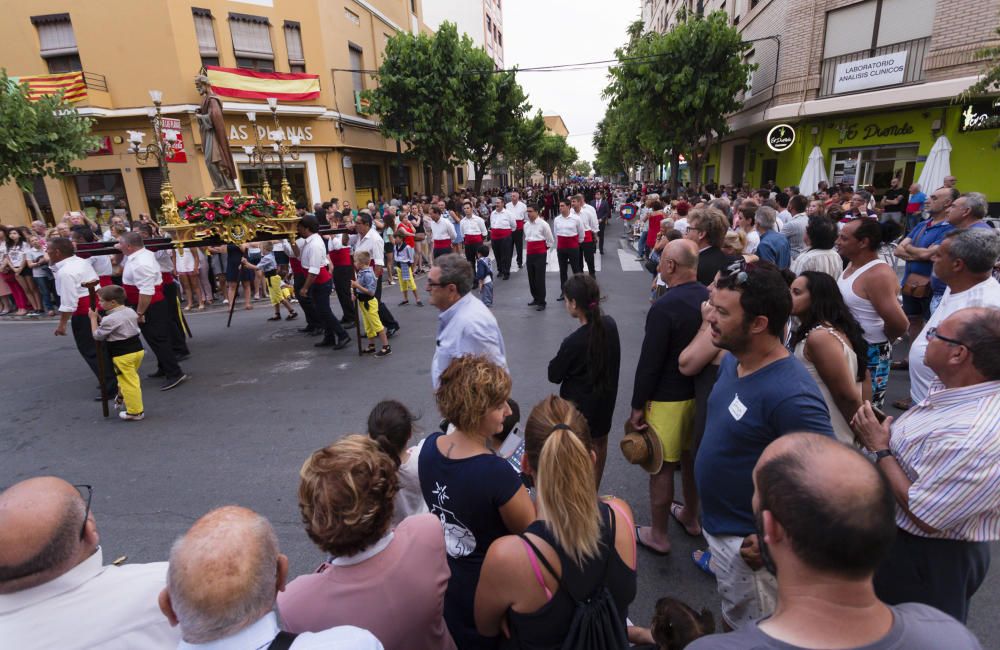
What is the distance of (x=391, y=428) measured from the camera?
2.45 m

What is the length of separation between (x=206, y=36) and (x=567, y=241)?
51.5 feet

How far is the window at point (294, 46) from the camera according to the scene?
18.4 meters

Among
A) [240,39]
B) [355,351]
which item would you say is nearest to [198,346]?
[355,351]

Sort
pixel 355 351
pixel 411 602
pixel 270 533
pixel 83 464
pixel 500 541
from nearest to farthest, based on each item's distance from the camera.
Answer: pixel 270 533 < pixel 500 541 < pixel 411 602 < pixel 83 464 < pixel 355 351

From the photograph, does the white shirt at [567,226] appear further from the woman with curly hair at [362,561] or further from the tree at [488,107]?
the tree at [488,107]

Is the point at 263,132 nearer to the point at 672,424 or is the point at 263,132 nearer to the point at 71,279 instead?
the point at 71,279

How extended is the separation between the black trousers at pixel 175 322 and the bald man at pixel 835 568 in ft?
26.7

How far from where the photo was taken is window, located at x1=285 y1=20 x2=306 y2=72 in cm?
1836

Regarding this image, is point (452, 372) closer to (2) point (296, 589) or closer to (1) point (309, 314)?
(2) point (296, 589)

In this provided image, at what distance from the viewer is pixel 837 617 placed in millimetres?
1044

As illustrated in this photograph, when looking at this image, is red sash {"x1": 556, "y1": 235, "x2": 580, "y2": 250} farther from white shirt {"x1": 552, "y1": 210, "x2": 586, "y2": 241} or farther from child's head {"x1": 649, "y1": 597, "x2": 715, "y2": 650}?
child's head {"x1": 649, "y1": 597, "x2": 715, "y2": 650}

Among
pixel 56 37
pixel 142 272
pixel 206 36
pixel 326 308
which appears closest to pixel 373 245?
pixel 326 308

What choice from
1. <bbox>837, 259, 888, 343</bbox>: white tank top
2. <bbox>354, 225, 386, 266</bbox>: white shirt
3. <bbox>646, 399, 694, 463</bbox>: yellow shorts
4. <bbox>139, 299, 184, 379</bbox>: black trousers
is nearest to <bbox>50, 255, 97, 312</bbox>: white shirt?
<bbox>139, 299, 184, 379</bbox>: black trousers

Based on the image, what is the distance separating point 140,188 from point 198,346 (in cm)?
1325
